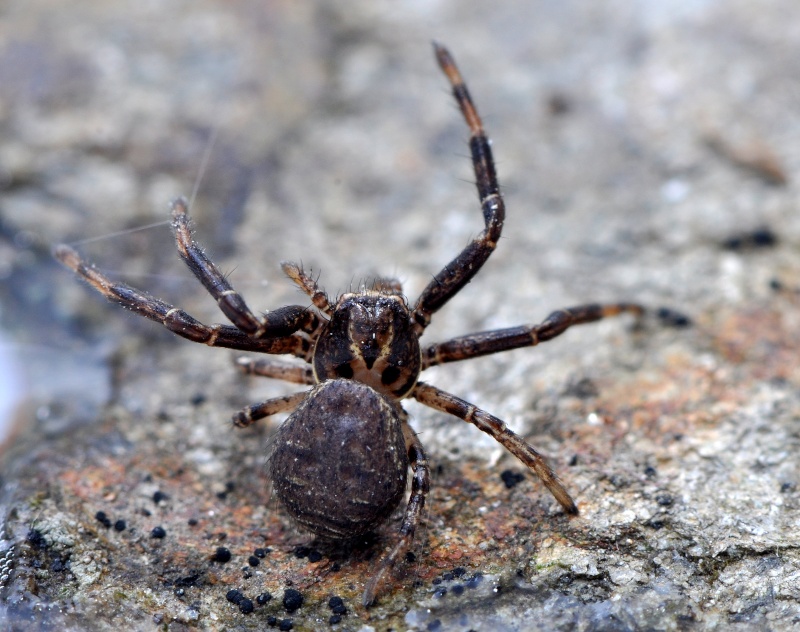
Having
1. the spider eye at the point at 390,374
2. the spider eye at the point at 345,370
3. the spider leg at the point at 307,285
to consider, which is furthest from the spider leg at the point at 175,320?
the spider eye at the point at 390,374

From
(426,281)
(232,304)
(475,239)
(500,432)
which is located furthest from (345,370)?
(426,281)

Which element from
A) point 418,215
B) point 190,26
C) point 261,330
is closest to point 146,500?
point 261,330

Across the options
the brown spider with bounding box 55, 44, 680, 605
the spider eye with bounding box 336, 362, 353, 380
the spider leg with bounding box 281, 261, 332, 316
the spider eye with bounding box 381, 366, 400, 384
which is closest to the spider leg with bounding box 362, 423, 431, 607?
the brown spider with bounding box 55, 44, 680, 605

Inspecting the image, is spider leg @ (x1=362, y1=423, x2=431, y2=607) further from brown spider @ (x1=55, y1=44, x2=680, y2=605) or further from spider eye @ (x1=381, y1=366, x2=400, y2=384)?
spider eye @ (x1=381, y1=366, x2=400, y2=384)

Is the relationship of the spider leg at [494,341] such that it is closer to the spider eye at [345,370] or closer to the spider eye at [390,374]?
the spider eye at [390,374]

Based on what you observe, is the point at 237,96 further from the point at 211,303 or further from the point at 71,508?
the point at 71,508
